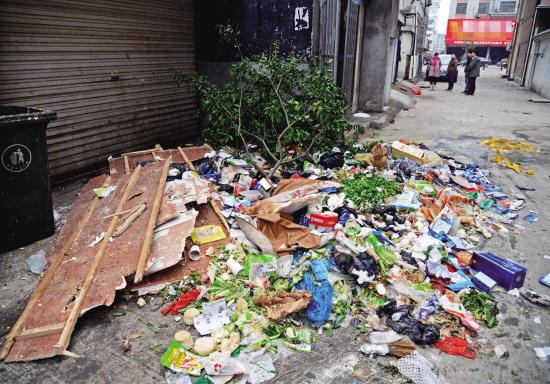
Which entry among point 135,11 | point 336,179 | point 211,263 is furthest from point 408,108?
point 211,263

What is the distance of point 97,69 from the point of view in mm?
5371

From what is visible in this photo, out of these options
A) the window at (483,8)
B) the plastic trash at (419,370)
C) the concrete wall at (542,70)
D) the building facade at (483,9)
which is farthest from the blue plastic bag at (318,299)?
the window at (483,8)

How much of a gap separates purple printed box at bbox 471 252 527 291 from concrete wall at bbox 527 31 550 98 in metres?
15.4

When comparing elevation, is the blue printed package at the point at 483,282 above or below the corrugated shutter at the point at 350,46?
below

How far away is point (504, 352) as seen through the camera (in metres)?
2.39

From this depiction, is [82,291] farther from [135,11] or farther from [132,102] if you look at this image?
[135,11]

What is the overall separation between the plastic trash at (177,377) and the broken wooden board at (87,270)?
746mm

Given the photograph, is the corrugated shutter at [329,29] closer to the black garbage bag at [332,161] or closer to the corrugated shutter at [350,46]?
the corrugated shutter at [350,46]

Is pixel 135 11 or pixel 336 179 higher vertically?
pixel 135 11

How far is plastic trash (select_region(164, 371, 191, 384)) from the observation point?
2152 millimetres

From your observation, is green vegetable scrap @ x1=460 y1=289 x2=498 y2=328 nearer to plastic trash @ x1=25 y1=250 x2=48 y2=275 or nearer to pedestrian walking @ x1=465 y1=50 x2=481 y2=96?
plastic trash @ x1=25 y1=250 x2=48 y2=275

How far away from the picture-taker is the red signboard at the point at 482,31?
137 feet

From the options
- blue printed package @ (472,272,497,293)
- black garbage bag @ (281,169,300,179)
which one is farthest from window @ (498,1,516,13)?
blue printed package @ (472,272,497,293)

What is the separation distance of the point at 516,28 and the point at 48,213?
32.5 m
